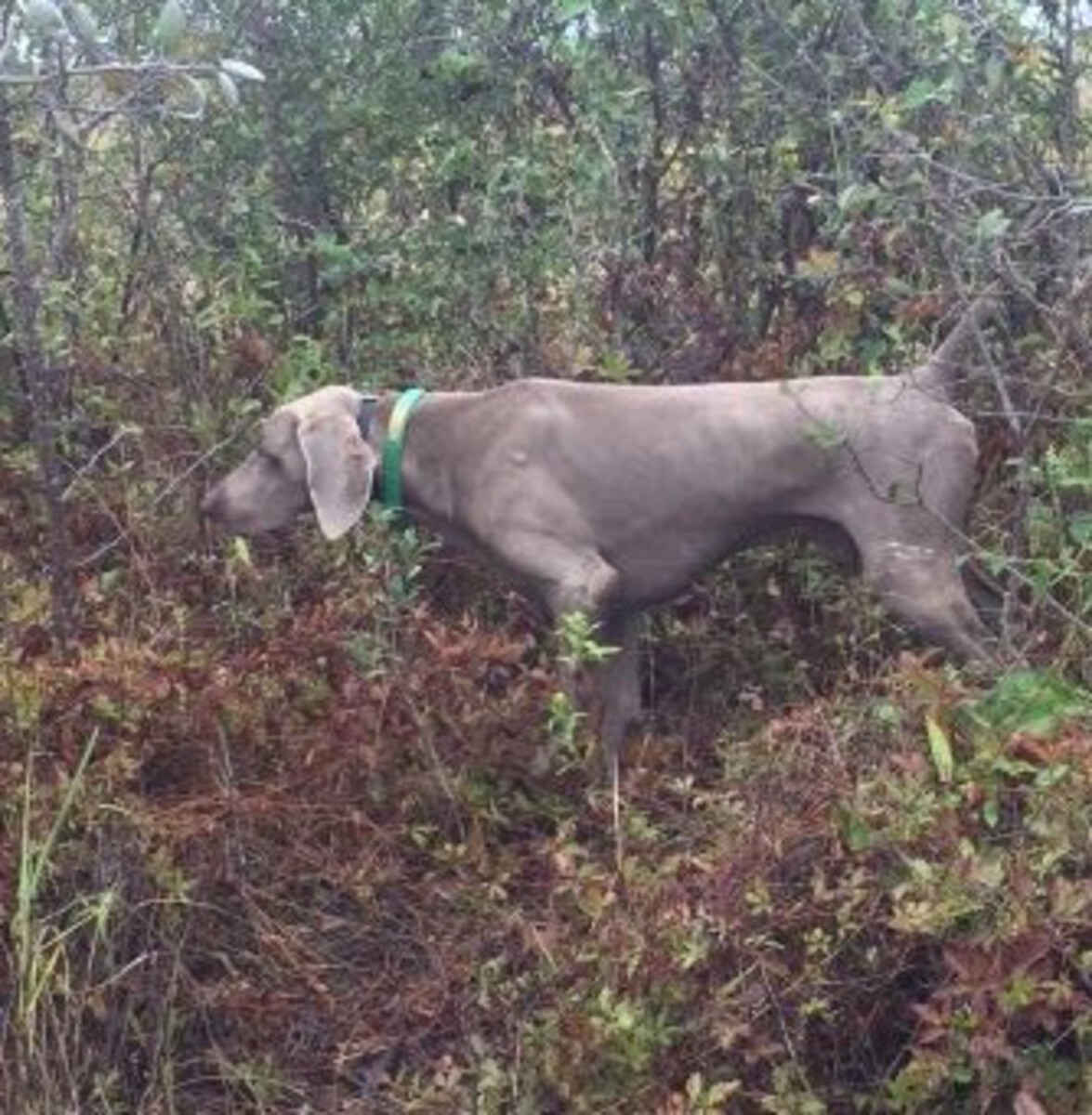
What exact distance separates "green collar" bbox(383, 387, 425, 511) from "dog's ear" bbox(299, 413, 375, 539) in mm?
77

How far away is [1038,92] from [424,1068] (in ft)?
9.91

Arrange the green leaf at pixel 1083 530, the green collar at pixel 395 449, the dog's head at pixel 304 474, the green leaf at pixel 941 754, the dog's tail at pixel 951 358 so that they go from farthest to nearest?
the green collar at pixel 395 449, the dog's head at pixel 304 474, the dog's tail at pixel 951 358, the green leaf at pixel 1083 530, the green leaf at pixel 941 754

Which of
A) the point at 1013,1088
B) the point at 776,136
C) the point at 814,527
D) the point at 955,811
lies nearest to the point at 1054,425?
the point at 814,527

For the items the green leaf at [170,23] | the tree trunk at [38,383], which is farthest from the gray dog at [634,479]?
the green leaf at [170,23]

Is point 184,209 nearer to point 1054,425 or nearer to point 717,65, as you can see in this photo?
point 717,65

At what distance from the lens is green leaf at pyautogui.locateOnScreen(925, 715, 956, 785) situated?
177 inches

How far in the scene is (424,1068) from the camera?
15.2 ft

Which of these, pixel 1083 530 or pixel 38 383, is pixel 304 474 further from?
pixel 1083 530

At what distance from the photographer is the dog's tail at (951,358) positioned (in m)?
5.46

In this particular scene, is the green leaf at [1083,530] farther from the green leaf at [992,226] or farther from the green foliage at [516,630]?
the green leaf at [992,226]

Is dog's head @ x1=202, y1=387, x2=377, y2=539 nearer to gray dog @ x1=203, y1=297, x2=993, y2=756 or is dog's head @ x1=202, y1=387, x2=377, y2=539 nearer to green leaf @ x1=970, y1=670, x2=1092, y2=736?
gray dog @ x1=203, y1=297, x2=993, y2=756

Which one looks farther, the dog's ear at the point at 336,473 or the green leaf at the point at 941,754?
the dog's ear at the point at 336,473

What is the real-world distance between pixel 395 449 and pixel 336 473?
0.63 ft

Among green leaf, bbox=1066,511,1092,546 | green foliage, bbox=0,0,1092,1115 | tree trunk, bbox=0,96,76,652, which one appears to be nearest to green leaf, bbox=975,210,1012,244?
green foliage, bbox=0,0,1092,1115
